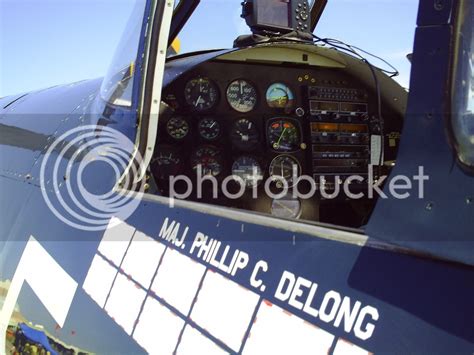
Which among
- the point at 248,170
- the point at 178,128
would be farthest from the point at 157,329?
the point at 248,170

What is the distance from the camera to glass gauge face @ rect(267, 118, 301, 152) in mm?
3010

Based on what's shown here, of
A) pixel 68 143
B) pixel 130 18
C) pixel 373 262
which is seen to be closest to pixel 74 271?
pixel 68 143

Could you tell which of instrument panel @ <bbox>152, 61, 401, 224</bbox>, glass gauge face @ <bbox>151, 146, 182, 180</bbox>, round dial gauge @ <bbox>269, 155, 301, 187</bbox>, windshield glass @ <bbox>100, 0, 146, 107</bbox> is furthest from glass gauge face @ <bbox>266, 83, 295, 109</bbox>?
windshield glass @ <bbox>100, 0, 146, 107</bbox>

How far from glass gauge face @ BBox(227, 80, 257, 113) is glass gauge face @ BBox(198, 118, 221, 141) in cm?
15

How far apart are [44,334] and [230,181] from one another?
1379mm

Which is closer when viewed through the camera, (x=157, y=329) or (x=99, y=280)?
(x=157, y=329)

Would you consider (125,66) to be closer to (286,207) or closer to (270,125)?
(270,125)

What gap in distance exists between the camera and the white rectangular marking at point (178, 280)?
3.92 ft

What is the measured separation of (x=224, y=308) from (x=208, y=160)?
1813mm

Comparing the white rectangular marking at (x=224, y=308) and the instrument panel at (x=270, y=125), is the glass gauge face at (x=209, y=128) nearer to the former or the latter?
Result: the instrument panel at (x=270, y=125)

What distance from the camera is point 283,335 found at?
94 centimetres

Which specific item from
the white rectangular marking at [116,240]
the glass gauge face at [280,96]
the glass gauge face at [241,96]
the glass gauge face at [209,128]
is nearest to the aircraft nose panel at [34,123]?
the glass gauge face at [209,128]

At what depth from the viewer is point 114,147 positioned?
1745mm

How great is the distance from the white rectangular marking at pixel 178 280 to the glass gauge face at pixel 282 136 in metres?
1.78
